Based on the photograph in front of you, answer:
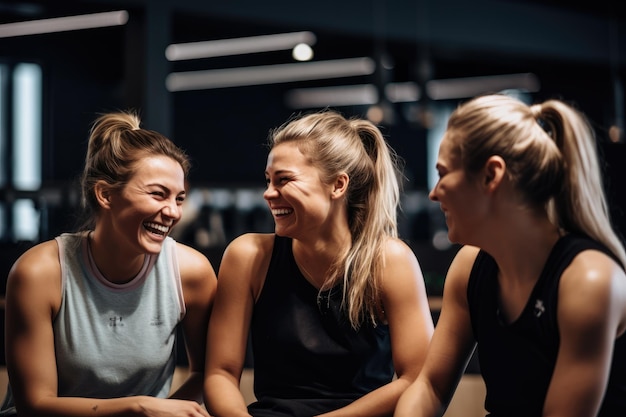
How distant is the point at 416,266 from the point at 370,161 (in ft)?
1.08

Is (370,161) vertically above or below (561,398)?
above

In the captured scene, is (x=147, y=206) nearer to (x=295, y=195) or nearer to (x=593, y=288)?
(x=295, y=195)

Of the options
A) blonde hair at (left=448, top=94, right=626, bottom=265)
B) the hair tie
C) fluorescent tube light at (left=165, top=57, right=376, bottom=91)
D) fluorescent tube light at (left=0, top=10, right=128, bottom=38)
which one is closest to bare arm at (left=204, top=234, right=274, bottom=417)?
blonde hair at (left=448, top=94, right=626, bottom=265)

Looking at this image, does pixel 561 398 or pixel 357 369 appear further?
pixel 357 369

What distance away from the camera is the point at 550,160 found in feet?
5.57

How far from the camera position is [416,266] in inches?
85.7

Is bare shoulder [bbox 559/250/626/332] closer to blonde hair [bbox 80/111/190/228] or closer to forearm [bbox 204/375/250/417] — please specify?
forearm [bbox 204/375/250/417]

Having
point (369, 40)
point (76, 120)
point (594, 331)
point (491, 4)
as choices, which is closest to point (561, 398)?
point (594, 331)

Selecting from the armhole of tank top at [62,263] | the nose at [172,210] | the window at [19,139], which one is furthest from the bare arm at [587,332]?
the window at [19,139]

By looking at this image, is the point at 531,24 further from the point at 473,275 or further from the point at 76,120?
the point at 473,275

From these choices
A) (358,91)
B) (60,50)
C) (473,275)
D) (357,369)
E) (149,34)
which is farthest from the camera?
(358,91)

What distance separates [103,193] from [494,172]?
1.02 m

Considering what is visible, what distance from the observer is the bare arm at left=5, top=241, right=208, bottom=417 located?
2.02 metres

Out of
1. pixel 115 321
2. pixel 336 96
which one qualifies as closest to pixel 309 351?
pixel 115 321
